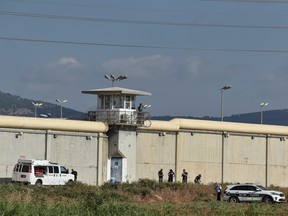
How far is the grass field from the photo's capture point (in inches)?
1283

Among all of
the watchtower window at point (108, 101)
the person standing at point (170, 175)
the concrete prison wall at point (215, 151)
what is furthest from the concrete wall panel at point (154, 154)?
the watchtower window at point (108, 101)

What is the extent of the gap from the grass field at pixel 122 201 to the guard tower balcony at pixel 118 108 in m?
7.21

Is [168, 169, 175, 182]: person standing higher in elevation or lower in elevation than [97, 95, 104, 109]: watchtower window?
lower

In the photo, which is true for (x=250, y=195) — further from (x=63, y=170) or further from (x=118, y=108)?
(x=118, y=108)

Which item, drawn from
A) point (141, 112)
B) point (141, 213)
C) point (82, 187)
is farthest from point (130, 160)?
point (141, 213)

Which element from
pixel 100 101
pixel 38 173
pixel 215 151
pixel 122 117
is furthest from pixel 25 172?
pixel 215 151

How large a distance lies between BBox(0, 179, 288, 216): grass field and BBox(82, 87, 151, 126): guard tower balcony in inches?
284

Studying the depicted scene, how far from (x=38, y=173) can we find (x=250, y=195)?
1386 centimetres

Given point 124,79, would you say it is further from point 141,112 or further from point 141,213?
point 141,213

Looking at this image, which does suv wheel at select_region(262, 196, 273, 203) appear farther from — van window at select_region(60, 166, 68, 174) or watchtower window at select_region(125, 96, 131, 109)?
watchtower window at select_region(125, 96, 131, 109)

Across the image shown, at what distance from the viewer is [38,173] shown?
55562mm

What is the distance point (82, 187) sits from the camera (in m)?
52.8

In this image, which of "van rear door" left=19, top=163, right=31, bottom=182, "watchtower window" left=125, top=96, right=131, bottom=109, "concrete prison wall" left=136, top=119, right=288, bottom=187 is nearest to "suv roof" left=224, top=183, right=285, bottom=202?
"concrete prison wall" left=136, top=119, right=288, bottom=187

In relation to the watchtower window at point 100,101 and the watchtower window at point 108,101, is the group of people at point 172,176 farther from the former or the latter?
the watchtower window at point 100,101
